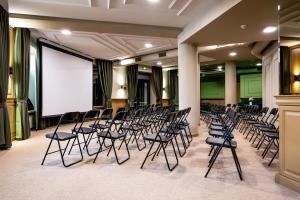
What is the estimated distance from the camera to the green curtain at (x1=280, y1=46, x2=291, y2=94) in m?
2.66

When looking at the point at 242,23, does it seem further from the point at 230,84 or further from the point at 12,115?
the point at 230,84

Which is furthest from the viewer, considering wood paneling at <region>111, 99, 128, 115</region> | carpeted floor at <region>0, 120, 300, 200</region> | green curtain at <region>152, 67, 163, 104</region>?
green curtain at <region>152, 67, 163, 104</region>

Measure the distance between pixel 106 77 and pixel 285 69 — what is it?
801cm

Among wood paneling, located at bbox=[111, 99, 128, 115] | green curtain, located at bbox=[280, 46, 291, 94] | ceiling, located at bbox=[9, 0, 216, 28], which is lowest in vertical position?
wood paneling, located at bbox=[111, 99, 128, 115]

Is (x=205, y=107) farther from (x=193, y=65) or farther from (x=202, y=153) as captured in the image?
(x=202, y=153)

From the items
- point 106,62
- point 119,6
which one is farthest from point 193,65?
point 106,62

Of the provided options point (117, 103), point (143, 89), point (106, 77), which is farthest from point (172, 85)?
point (106, 77)

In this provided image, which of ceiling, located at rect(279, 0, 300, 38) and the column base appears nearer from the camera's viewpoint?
the column base

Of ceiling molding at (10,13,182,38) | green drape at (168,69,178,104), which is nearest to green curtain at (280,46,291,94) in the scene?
ceiling molding at (10,13,182,38)

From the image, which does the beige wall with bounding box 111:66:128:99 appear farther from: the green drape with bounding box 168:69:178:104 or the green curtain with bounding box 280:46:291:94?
the green curtain with bounding box 280:46:291:94

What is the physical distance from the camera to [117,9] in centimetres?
419

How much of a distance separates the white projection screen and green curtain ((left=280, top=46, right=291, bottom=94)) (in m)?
6.16

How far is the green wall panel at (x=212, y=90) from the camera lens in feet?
54.0

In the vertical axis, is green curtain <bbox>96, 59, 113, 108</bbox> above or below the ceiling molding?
below
